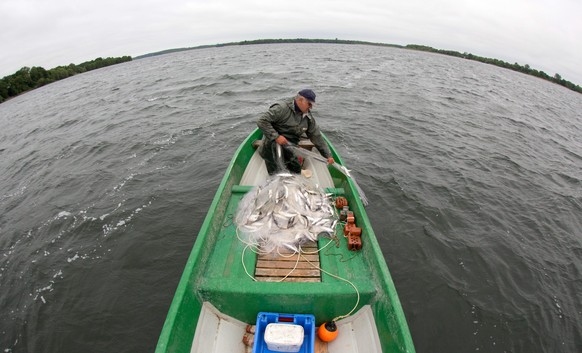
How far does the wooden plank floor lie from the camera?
5.06 meters

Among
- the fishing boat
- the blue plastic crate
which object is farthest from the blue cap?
the blue plastic crate

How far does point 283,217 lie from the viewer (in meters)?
5.97

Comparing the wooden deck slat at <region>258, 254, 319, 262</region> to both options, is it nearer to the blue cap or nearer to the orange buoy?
the orange buoy

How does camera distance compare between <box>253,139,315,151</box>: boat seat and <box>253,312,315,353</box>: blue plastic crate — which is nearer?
<box>253,312,315,353</box>: blue plastic crate

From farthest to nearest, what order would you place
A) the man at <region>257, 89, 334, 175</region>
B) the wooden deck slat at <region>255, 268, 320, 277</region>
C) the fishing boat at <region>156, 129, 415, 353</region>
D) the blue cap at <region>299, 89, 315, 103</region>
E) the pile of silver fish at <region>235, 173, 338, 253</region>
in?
the man at <region>257, 89, 334, 175</region> < the blue cap at <region>299, 89, 315, 103</region> < the pile of silver fish at <region>235, 173, 338, 253</region> < the wooden deck slat at <region>255, 268, 320, 277</region> < the fishing boat at <region>156, 129, 415, 353</region>

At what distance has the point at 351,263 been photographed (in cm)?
533

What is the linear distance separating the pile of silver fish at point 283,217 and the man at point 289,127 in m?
1.61

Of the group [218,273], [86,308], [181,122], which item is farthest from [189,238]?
[181,122]

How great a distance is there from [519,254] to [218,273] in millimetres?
9401

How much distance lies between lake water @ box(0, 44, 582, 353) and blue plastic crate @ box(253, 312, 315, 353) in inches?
128

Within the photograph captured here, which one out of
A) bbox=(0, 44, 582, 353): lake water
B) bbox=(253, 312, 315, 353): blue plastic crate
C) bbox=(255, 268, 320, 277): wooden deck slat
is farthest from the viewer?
bbox=(0, 44, 582, 353): lake water

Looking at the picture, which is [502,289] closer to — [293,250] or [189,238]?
[293,250]

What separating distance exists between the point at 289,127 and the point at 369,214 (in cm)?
453

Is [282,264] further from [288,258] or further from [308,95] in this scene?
[308,95]
